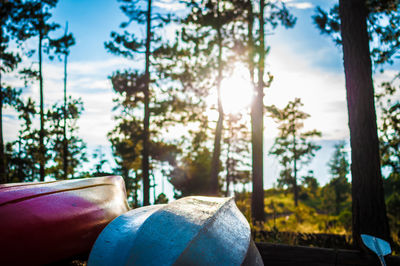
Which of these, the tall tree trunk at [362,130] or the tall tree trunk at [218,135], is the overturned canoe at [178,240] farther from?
the tall tree trunk at [218,135]

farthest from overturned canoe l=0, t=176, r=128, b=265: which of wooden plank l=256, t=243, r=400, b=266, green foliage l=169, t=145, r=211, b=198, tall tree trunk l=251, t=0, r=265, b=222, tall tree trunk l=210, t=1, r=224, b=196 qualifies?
green foliage l=169, t=145, r=211, b=198

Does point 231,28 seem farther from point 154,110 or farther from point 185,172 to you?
point 185,172

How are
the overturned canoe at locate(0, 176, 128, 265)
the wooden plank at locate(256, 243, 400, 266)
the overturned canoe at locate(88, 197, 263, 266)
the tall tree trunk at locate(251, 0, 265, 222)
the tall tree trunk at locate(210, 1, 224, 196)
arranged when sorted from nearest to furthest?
the overturned canoe at locate(88, 197, 263, 266) → the overturned canoe at locate(0, 176, 128, 265) → the wooden plank at locate(256, 243, 400, 266) → the tall tree trunk at locate(251, 0, 265, 222) → the tall tree trunk at locate(210, 1, 224, 196)

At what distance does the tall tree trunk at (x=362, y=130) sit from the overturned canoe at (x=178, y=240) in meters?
2.98

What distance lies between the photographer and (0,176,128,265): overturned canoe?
1959mm

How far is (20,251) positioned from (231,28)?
46.9ft

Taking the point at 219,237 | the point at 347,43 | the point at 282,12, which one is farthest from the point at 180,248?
the point at 282,12

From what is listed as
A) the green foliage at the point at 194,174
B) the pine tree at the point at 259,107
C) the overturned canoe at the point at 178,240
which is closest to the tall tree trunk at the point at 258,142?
the pine tree at the point at 259,107

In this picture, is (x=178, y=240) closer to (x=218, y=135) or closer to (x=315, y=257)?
(x=315, y=257)

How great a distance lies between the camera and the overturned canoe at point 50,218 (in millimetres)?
1959

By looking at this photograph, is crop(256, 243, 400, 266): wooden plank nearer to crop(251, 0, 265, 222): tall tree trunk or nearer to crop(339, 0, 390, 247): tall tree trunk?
crop(339, 0, 390, 247): tall tree trunk

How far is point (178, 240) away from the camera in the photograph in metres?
1.47

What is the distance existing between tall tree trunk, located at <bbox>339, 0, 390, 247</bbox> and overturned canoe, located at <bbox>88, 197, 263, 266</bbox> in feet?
9.78

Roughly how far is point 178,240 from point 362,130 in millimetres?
3764
